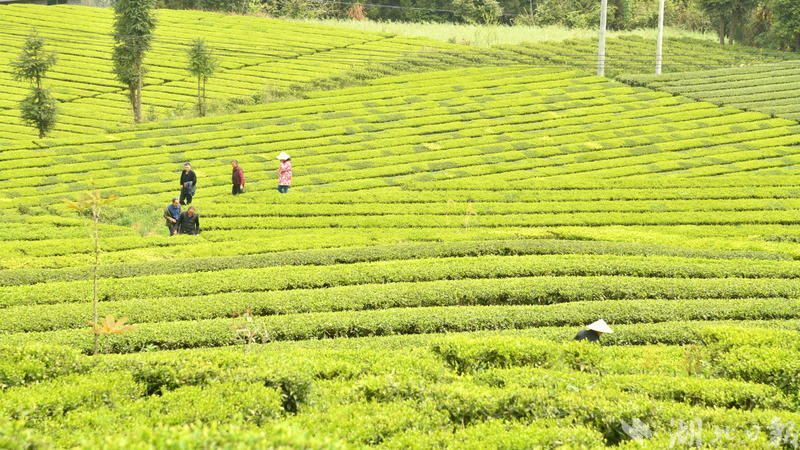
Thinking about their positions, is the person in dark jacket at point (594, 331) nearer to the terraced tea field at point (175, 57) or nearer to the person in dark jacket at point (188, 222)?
the person in dark jacket at point (188, 222)

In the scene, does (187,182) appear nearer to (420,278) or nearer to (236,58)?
(420,278)

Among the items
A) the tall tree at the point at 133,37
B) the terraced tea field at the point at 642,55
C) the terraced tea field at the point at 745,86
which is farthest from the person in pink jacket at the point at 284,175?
the terraced tea field at the point at 642,55

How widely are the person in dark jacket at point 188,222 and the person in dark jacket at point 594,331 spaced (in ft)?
52.5

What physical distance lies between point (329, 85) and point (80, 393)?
150ft

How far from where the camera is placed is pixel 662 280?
2295 centimetres

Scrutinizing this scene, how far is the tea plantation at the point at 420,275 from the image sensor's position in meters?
12.0

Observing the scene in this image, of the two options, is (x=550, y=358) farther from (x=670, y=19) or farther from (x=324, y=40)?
(x=670, y=19)

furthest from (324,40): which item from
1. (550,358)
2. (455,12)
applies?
(550,358)

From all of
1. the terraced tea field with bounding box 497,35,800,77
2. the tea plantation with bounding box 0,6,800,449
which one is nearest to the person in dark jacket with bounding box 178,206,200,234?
the tea plantation with bounding box 0,6,800,449

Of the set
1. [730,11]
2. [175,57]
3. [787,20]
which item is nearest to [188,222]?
[175,57]

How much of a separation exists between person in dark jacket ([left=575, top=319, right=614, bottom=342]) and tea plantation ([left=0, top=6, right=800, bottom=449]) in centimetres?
71

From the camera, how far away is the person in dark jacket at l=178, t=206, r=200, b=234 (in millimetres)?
29373

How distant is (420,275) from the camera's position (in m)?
23.4

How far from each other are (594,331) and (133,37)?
128 ft
